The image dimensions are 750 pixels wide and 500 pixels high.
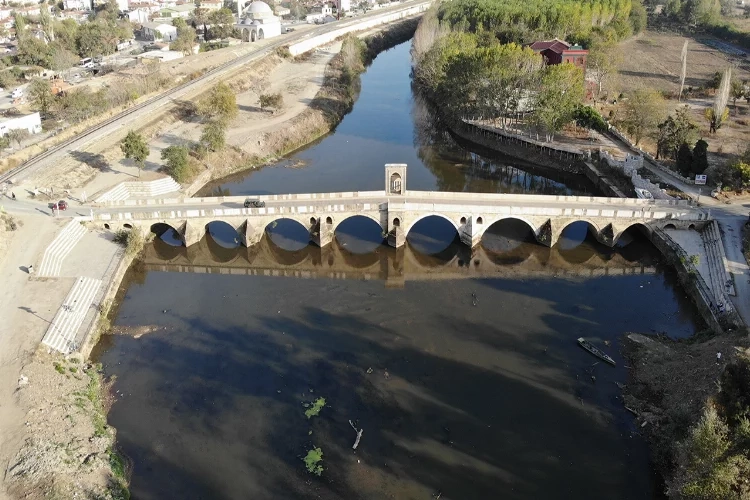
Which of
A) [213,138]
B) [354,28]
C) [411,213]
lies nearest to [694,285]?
[411,213]

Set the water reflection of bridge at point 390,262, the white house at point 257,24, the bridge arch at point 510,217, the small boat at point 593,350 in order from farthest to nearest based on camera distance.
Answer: the white house at point 257,24, the bridge arch at point 510,217, the water reflection of bridge at point 390,262, the small boat at point 593,350

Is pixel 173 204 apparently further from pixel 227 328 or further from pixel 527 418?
pixel 527 418

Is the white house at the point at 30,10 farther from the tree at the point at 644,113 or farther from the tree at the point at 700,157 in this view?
the tree at the point at 700,157

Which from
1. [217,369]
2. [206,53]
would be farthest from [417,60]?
[217,369]

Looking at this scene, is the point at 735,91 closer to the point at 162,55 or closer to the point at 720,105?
the point at 720,105

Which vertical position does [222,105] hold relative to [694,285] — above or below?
above

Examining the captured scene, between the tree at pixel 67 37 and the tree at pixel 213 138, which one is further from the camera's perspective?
the tree at pixel 67 37

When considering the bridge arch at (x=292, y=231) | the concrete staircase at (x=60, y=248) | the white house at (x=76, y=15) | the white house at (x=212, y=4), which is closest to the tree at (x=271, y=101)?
the bridge arch at (x=292, y=231)
